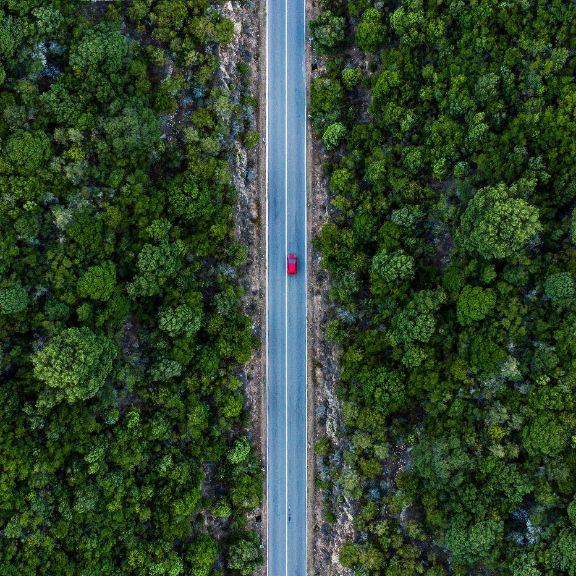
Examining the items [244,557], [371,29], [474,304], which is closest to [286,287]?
[474,304]

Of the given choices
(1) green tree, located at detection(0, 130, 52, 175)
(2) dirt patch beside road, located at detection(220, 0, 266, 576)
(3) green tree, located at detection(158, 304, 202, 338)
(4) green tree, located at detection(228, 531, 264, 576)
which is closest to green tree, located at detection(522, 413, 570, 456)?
(2) dirt patch beside road, located at detection(220, 0, 266, 576)

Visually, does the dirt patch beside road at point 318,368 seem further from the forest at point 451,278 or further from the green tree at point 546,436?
the green tree at point 546,436

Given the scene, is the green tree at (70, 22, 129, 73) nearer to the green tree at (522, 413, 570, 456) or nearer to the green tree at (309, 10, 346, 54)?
the green tree at (309, 10, 346, 54)

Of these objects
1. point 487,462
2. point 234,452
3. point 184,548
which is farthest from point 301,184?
point 184,548

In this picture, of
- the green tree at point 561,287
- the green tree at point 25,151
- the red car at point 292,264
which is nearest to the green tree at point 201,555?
the red car at point 292,264

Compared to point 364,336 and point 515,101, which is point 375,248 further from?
point 515,101

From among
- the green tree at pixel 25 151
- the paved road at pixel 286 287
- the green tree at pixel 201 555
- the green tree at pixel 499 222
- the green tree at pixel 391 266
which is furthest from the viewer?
the paved road at pixel 286 287

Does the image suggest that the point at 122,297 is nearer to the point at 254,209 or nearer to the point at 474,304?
the point at 254,209
